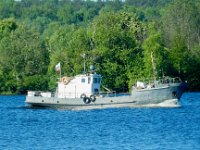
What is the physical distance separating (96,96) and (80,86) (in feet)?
6.44

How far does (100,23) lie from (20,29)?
48.4 feet

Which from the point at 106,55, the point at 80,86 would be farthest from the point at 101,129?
the point at 106,55

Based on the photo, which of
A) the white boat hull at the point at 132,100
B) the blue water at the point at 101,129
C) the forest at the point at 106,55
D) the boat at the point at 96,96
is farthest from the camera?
the forest at the point at 106,55

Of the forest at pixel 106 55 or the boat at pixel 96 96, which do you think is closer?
the boat at pixel 96 96

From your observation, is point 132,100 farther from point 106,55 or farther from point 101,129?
point 106,55

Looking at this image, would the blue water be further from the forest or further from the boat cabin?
the forest

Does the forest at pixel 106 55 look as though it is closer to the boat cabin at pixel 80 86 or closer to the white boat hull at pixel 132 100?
the boat cabin at pixel 80 86

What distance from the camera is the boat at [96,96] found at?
305 feet

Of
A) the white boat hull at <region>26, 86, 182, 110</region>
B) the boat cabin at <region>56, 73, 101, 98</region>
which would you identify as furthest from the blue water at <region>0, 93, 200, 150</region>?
the boat cabin at <region>56, 73, 101, 98</region>

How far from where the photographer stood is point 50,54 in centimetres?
15150

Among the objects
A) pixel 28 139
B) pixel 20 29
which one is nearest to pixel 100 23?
pixel 20 29

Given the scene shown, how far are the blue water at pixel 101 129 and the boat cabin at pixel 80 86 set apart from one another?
90.0 inches

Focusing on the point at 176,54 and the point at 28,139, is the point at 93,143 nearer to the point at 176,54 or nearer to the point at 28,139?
Answer: the point at 28,139

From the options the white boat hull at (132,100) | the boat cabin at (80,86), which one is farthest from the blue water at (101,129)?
the boat cabin at (80,86)
